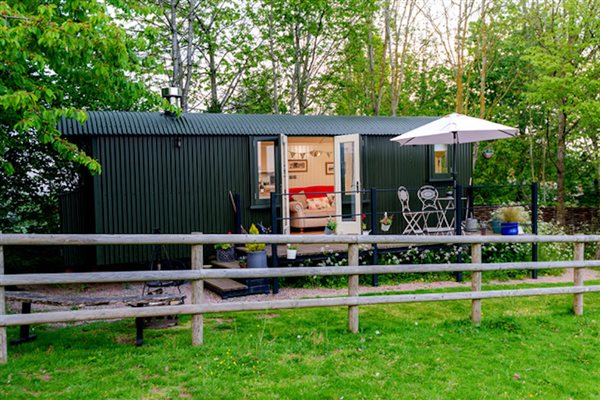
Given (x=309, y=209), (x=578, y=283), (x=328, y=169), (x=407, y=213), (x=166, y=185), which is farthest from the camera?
(x=328, y=169)

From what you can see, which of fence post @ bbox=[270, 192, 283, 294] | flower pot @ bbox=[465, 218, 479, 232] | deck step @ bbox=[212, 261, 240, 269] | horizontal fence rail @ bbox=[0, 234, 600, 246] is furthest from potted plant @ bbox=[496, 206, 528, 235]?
deck step @ bbox=[212, 261, 240, 269]

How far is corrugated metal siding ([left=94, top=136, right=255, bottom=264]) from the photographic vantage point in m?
8.18

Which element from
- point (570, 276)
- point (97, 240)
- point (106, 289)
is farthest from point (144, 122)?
point (570, 276)

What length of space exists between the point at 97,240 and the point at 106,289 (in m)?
4.43

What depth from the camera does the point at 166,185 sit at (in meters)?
8.62

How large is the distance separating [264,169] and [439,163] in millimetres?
3908

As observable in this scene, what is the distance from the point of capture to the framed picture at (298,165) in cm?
1286

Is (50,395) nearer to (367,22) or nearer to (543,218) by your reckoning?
(367,22)

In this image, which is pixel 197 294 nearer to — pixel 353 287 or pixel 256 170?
pixel 353 287

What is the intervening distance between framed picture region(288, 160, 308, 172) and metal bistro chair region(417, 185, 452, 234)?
12.2 feet

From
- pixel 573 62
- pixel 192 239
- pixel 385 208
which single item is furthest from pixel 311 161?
pixel 192 239

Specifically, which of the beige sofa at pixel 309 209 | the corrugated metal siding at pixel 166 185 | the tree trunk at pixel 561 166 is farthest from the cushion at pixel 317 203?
Answer: the tree trunk at pixel 561 166

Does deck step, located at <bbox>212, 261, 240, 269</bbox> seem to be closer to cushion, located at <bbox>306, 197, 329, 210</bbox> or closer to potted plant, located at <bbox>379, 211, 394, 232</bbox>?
potted plant, located at <bbox>379, 211, 394, 232</bbox>

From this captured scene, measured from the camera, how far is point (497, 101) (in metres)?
18.7
